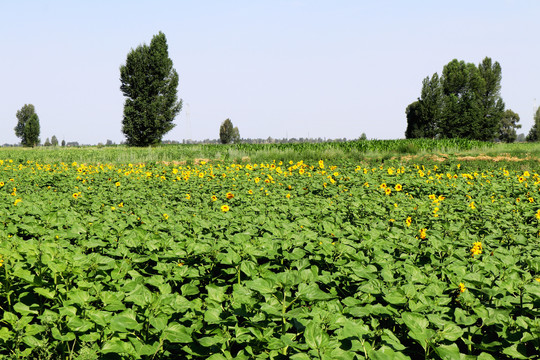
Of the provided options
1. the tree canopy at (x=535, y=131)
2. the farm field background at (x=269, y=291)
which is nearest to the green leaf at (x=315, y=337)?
the farm field background at (x=269, y=291)

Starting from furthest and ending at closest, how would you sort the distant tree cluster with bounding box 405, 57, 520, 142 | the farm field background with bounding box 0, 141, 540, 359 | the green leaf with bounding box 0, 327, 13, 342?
the distant tree cluster with bounding box 405, 57, 520, 142 < the green leaf with bounding box 0, 327, 13, 342 < the farm field background with bounding box 0, 141, 540, 359

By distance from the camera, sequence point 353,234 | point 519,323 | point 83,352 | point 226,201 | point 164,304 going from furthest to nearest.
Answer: point 226,201 → point 353,234 → point 164,304 → point 83,352 → point 519,323

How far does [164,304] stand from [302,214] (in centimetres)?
279

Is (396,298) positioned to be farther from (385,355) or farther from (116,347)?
(116,347)

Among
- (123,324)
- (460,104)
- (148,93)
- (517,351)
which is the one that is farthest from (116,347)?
(460,104)

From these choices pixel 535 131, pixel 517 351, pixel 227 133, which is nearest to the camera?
pixel 517 351

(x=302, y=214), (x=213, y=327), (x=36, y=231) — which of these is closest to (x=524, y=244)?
(x=302, y=214)

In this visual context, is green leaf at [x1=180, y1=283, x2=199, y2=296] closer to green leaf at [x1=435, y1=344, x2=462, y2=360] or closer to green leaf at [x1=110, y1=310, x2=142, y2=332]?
green leaf at [x1=110, y1=310, x2=142, y2=332]

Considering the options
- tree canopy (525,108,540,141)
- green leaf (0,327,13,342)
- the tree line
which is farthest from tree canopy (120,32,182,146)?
tree canopy (525,108,540,141)

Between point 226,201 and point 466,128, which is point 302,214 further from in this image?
point 466,128

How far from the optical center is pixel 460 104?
2223 inches

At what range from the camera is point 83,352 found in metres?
1.86

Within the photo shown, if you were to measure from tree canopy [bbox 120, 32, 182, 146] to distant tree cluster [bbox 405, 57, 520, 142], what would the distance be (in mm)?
36671

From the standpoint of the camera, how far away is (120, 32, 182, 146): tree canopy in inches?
1833
